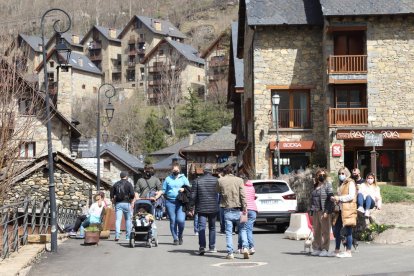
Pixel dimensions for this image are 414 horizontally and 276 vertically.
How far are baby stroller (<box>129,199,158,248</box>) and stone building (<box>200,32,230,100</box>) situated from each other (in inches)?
3726

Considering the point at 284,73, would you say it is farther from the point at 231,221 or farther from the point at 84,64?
the point at 84,64

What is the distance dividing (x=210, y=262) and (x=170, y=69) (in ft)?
351

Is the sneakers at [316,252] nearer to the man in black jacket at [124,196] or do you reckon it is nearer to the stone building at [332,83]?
the man in black jacket at [124,196]

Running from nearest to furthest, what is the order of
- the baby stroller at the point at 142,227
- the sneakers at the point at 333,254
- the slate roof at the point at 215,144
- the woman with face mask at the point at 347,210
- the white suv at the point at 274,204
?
the woman with face mask at the point at 347,210 < the sneakers at the point at 333,254 < the baby stroller at the point at 142,227 < the white suv at the point at 274,204 < the slate roof at the point at 215,144

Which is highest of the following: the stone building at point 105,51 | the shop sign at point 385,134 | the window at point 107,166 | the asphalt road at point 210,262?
the stone building at point 105,51

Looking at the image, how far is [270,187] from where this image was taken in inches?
954

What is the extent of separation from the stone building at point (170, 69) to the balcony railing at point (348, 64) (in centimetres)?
8019

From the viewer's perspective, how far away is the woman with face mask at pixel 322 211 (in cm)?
1512

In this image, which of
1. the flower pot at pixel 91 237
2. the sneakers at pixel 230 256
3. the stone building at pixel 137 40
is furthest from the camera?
the stone building at pixel 137 40

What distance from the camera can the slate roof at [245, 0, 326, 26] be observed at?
125 ft

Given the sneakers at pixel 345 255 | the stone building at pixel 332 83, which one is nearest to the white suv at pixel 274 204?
the sneakers at pixel 345 255

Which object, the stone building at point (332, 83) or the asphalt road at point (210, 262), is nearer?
the asphalt road at point (210, 262)

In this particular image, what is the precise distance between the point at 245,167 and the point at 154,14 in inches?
6274

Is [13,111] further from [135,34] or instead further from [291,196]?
[135,34]
